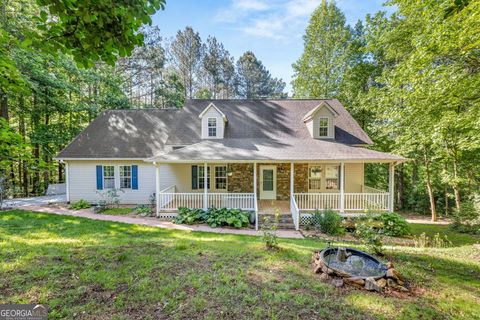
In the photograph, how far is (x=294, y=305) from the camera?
3.59 m

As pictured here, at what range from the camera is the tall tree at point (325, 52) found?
18.9m

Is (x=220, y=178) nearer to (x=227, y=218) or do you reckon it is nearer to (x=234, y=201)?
(x=234, y=201)

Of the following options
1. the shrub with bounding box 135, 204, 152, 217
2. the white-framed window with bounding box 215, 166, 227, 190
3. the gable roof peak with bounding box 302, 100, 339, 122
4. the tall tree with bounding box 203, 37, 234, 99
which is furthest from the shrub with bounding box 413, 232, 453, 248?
the tall tree with bounding box 203, 37, 234, 99

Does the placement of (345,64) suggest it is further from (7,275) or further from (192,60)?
(7,275)

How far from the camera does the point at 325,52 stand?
1944 centimetres

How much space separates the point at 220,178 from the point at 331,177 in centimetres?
637

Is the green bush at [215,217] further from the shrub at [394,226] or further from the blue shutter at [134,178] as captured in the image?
the shrub at [394,226]

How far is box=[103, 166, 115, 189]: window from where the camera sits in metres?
13.1

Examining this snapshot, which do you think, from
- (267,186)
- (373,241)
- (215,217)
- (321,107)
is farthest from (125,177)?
(373,241)

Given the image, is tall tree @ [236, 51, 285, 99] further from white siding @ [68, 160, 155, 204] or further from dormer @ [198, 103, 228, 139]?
white siding @ [68, 160, 155, 204]

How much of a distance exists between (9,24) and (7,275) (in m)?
14.1

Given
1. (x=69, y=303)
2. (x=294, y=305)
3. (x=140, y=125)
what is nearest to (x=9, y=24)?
(x=140, y=125)

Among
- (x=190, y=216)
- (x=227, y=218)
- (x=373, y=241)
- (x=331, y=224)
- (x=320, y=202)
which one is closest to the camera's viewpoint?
(x=373, y=241)

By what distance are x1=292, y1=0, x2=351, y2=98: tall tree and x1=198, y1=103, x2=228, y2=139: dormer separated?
36.4 ft
